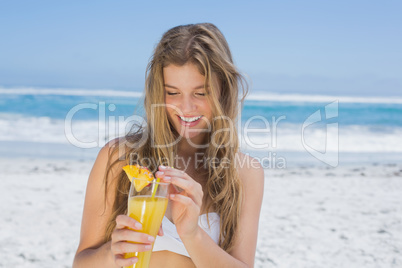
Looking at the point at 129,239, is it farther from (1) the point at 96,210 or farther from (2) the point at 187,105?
(2) the point at 187,105

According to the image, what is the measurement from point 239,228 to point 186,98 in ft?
2.42

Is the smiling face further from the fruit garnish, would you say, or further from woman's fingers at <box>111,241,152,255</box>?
woman's fingers at <box>111,241,152,255</box>

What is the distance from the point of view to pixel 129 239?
1595mm

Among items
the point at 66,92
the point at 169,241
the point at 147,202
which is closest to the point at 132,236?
the point at 147,202

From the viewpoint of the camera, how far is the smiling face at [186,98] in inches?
91.2

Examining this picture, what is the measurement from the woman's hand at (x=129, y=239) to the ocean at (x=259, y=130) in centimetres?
128

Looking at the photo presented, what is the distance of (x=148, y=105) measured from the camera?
8.19ft

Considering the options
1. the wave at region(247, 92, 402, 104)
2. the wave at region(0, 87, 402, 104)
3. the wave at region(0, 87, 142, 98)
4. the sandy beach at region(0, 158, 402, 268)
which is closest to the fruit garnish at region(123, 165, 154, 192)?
the sandy beach at region(0, 158, 402, 268)

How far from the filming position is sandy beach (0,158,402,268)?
15.8 feet

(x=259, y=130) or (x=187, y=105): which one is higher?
(x=187, y=105)

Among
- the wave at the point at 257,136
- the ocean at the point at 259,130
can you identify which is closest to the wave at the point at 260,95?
the ocean at the point at 259,130

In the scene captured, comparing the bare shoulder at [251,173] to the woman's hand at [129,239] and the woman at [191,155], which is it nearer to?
the woman at [191,155]

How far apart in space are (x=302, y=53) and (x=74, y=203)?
111ft

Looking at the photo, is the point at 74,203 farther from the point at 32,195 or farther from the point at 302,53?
the point at 302,53
